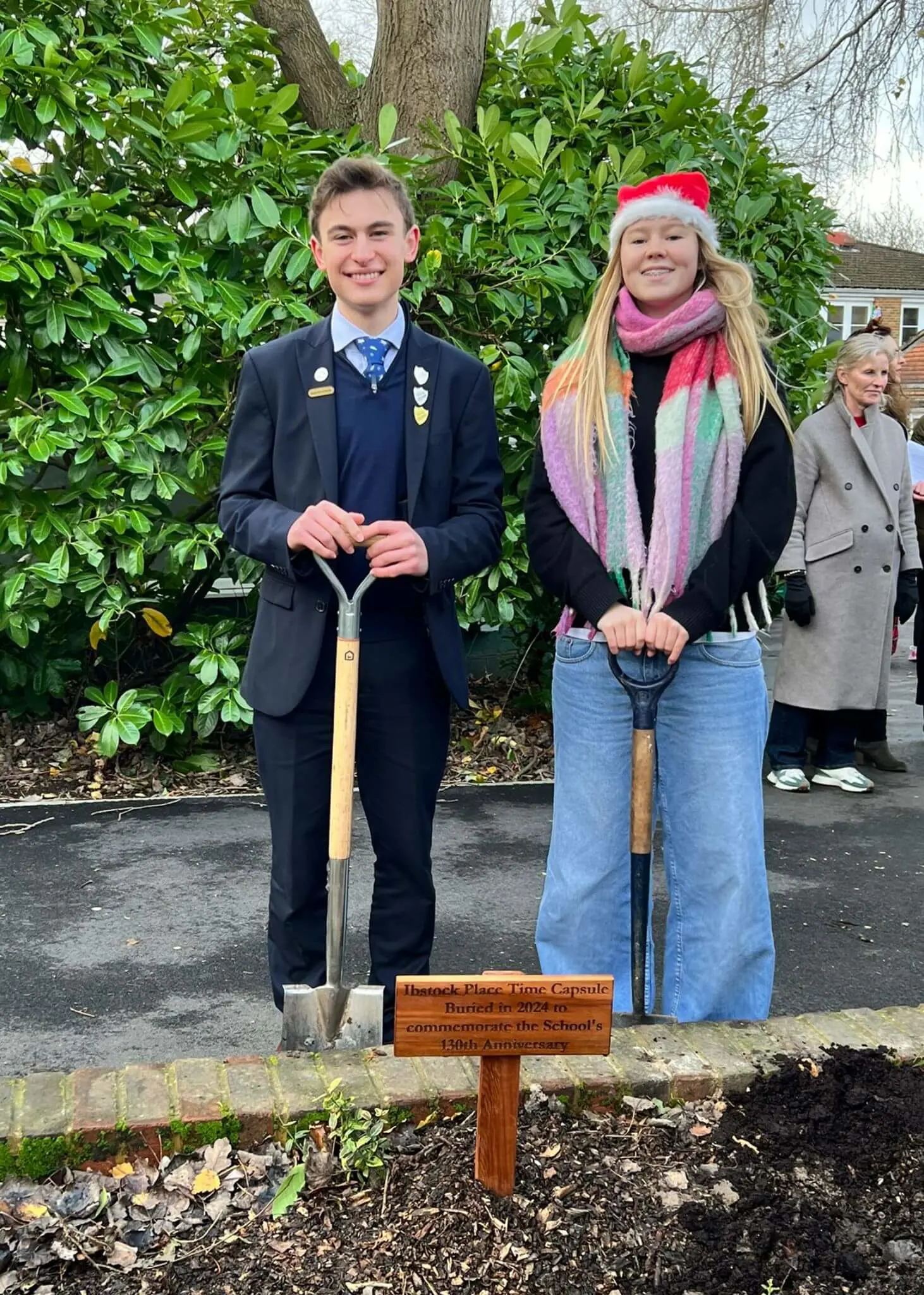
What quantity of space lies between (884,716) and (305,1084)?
470 centimetres

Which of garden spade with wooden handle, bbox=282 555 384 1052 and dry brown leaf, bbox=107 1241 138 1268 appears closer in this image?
dry brown leaf, bbox=107 1241 138 1268

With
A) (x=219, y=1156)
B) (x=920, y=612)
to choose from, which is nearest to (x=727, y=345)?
(x=219, y=1156)

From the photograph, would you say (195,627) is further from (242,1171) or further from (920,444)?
(920,444)

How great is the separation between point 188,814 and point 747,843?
308 cm

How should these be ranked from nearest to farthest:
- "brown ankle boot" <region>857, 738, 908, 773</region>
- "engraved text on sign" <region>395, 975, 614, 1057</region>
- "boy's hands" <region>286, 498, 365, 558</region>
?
"engraved text on sign" <region>395, 975, 614, 1057</region> < "boy's hands" <region>286, 498, 365, 558</region> < "brown ankle boot" <region>857, 738, 908, 773</region>

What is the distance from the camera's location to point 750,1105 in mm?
2348

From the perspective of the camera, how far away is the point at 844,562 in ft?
19.2

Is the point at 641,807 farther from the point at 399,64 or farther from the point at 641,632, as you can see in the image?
the point at 399,64

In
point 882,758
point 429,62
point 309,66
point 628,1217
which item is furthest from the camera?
point 882,758

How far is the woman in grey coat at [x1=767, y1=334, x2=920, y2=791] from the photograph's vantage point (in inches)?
227

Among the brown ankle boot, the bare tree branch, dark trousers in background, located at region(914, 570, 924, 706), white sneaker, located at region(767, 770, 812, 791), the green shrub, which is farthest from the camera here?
the bare tree branch

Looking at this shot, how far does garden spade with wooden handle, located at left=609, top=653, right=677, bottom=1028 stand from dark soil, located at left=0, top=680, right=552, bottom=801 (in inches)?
110

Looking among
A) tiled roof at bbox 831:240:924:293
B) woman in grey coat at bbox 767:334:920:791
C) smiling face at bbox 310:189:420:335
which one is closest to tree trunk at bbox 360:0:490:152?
woman in grey coat at bbox 767:334:920:791

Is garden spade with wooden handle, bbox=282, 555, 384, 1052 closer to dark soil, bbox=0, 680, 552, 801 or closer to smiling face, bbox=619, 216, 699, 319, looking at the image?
smiling face, bbox=619, 216, 699, 319
